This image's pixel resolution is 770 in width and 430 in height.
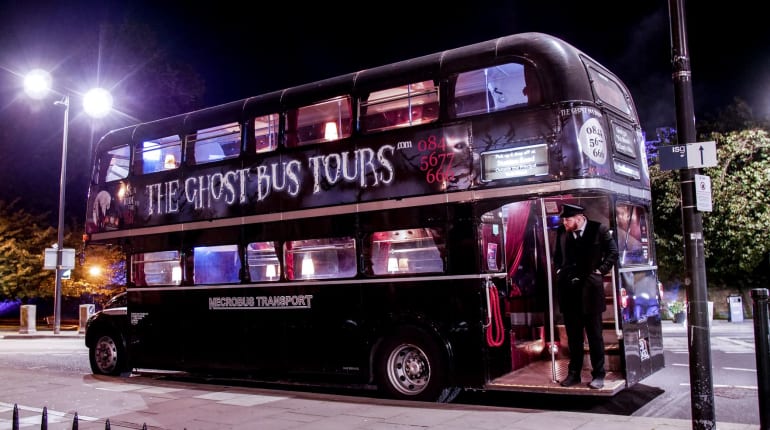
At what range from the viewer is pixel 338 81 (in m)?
9.82

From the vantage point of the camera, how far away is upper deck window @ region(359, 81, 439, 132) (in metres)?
8.77

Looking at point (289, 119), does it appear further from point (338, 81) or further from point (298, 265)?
point (298, 265)

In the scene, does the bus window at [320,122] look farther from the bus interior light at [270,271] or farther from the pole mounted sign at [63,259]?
the pole mounted sign at [63,259]

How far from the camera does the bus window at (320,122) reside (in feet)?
31.6

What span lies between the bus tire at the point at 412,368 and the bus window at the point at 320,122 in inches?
123

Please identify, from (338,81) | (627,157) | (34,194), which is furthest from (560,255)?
(34,194)

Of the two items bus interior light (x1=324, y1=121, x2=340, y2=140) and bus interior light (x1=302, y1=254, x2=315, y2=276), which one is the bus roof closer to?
bus interior light (x1=324, y1=121, x2=340, y2=140)

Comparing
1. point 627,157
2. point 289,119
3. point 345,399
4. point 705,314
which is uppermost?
point 289,119

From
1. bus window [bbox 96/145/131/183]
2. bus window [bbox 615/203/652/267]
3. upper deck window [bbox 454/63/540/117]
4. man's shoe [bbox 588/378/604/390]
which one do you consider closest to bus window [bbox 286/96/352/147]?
upper deck window [bbox 454/63/540/117]

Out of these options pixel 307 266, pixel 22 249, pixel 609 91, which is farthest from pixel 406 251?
pixel 22 249

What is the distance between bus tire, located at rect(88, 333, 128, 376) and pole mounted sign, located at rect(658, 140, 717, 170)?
10226mm

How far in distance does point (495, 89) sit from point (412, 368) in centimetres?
387

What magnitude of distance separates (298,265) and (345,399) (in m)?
2.21

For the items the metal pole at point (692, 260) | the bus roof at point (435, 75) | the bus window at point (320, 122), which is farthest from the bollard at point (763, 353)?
the bus window at point (320, 122)
